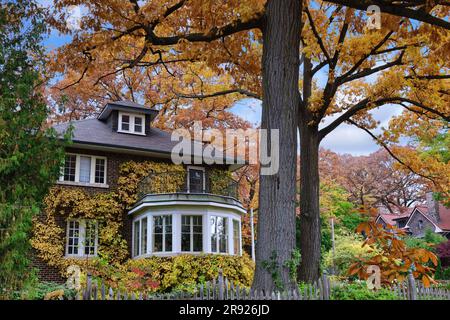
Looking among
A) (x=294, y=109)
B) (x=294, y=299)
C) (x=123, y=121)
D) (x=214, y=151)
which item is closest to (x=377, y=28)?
(x=294, y=109)

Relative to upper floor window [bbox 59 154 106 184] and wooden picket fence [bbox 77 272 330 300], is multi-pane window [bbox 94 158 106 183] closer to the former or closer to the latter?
upper floor window [bbox 59 154 106 184]

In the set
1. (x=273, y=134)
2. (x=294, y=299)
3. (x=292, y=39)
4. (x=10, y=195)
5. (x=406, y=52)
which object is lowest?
(x=294, y=299)

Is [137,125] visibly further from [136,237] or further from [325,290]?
[325,290]

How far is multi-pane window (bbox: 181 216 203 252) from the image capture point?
68.1 feet

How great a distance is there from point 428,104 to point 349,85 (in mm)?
2801

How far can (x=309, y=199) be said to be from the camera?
1381 centimetres

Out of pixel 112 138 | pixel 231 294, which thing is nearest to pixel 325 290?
pixel 231 294

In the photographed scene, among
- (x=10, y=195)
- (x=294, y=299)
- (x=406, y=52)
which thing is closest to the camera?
(x=10, y=195)

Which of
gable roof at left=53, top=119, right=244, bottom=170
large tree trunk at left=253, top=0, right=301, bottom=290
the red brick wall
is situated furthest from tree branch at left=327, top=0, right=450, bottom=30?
the red brick wall

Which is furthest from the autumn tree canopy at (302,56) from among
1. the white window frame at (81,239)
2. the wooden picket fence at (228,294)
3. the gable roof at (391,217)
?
the gable roof at (391,217)

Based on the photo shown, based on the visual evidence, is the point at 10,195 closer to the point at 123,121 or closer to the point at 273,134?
the point at 273,134

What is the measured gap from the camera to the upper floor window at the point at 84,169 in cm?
2100

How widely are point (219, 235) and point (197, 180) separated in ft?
10.6

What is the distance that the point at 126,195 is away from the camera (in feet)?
71.2
